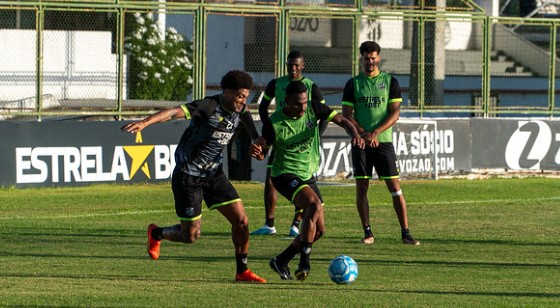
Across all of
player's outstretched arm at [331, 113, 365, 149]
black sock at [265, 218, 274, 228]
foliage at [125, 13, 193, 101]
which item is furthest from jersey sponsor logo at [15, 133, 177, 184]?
player's outstretched arm at [331, 113, 365, 149]

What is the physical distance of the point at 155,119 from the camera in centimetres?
1061

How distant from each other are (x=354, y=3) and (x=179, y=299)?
707 inches

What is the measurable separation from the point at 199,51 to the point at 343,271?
47.6ft

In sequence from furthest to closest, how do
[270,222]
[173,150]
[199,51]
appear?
[199,51] → [173,150] → [270,222]

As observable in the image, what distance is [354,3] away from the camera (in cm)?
2712

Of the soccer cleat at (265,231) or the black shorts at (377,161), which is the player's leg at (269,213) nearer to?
the soccer cleat at (265,231)

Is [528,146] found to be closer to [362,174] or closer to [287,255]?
[362,174]

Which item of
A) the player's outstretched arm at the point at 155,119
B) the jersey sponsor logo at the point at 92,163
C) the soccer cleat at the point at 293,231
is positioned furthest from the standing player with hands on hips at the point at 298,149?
the jersey sponsor logo at the point at 92,163

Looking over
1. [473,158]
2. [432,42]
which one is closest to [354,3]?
[432,42]

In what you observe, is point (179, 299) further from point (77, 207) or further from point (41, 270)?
point (77, 207)

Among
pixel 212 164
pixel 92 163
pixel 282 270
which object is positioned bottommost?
pixel 282 270

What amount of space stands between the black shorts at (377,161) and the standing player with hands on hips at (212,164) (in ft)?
12.2

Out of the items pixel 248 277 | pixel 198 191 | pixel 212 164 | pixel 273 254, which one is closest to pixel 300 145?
pixel 212 164

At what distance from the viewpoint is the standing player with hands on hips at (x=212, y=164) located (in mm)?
11070
